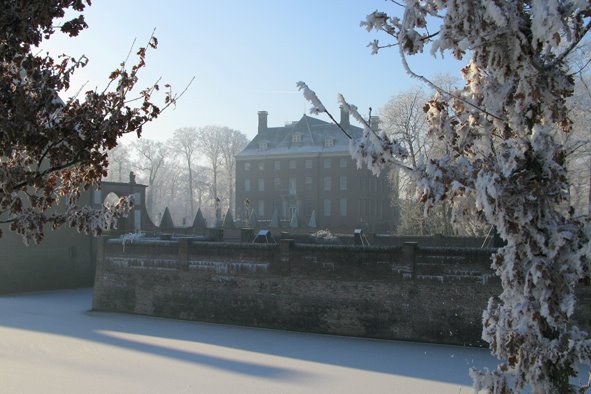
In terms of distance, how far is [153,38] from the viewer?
517cm

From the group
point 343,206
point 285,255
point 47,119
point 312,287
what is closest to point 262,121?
point 343,206

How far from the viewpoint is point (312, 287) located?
61.9 ft

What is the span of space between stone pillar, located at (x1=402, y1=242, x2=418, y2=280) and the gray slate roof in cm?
3750

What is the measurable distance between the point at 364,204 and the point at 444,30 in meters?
52.8

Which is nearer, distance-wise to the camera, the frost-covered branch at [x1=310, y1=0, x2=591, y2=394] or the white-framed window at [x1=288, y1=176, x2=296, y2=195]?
the frost-covered branch at [x1=310, y1=0, x2=591, y2=394]

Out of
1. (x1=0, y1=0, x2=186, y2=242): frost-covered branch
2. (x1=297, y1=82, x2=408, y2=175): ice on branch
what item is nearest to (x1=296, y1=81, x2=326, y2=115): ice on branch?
(x1=297, y1=82, x2=408, y2=175): ice on branch

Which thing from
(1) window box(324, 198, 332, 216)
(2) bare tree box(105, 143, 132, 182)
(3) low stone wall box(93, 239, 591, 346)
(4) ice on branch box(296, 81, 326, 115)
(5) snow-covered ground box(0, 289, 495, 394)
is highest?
(2) bare tree box(105, 143, 132, 182)

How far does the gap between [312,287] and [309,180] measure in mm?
38475

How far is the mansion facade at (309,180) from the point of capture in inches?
2167

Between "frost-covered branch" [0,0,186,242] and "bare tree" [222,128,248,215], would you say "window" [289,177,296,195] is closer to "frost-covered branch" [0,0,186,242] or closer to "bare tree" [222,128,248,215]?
"bare tree" [222,128,248,215]

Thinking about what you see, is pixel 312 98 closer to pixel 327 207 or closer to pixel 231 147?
pixel 327 207

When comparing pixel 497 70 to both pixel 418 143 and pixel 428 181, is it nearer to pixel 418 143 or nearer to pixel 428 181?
pixel 428 181

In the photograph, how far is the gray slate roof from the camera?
56.5 meters

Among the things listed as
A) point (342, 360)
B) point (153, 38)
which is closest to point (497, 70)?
point (153, 38)
